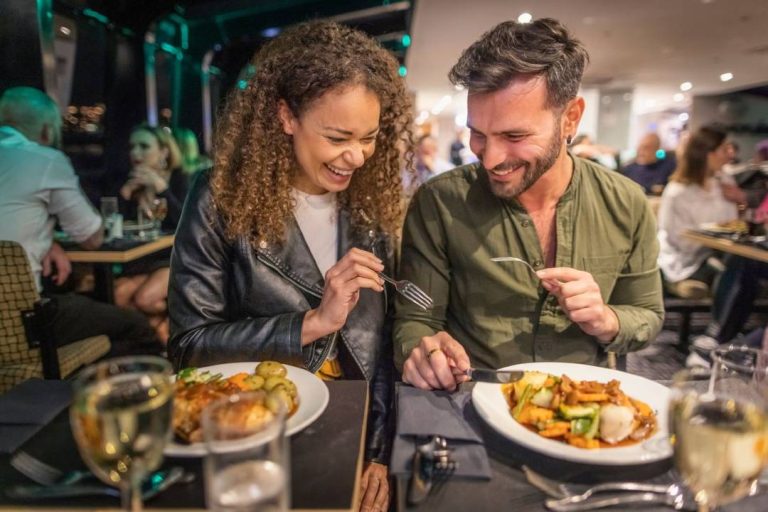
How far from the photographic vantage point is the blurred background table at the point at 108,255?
3.29 m

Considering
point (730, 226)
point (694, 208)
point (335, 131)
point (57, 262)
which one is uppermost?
point (335, 131)

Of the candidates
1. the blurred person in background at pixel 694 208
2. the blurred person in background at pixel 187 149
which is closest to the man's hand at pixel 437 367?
the blurred person in background at pixel 694 208

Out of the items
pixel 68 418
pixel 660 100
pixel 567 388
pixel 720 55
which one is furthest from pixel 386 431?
pixel 660 100

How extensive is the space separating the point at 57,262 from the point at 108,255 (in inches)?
12.1

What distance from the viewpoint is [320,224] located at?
1.73 metres

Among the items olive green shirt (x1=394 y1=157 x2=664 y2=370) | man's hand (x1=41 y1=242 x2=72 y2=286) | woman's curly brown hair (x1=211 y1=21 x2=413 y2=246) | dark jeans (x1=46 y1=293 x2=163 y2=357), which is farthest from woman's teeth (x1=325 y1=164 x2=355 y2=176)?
man's hand (x1=41 y1=242 x2=72 y2=286)

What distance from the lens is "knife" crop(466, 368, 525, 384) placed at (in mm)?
1157

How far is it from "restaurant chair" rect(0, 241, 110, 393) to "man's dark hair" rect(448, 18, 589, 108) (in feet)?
6.37

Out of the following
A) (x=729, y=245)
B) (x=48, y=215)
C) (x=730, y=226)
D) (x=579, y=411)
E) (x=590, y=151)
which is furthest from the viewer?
(x=590, y=151)

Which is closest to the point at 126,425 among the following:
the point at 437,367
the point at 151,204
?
the point at 437,367

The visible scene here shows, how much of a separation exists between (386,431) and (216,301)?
2.03 ft

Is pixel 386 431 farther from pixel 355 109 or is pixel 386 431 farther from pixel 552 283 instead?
pixel 355 109

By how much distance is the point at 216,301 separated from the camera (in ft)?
5.04

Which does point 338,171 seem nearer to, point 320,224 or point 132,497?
point 320,224
